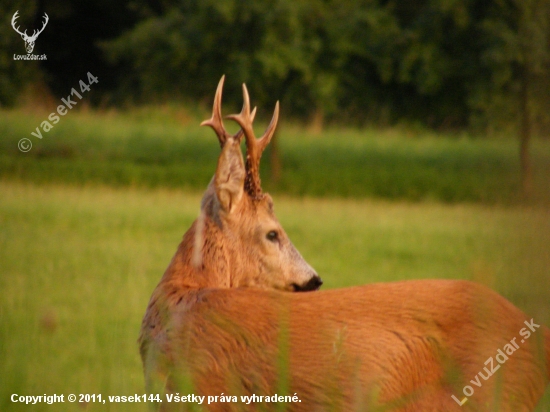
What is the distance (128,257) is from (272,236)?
6724 mm

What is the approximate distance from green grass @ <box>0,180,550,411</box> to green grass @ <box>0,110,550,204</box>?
1.99m

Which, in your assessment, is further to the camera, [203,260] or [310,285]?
[310,285]

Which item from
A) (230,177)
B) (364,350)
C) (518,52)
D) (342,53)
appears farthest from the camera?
(342,53)

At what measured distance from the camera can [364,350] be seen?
3.20m

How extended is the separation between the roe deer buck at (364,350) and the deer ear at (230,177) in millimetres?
936

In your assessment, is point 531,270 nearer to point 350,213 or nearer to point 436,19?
point 350,213

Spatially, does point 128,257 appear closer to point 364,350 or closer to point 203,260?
point 203,260

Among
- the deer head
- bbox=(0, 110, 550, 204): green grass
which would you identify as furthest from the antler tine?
bbox=(0, 110, 550, 204): green grass

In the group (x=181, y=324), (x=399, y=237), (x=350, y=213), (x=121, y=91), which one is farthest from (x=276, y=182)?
(x=181, y=324)

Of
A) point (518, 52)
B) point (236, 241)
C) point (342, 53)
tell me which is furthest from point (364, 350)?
point (342, 53)

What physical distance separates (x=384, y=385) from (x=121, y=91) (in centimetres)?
2607

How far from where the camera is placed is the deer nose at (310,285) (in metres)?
4.69

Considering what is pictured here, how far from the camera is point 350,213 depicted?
16266 millimetres

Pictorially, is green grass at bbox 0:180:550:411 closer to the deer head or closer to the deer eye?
the deer head
